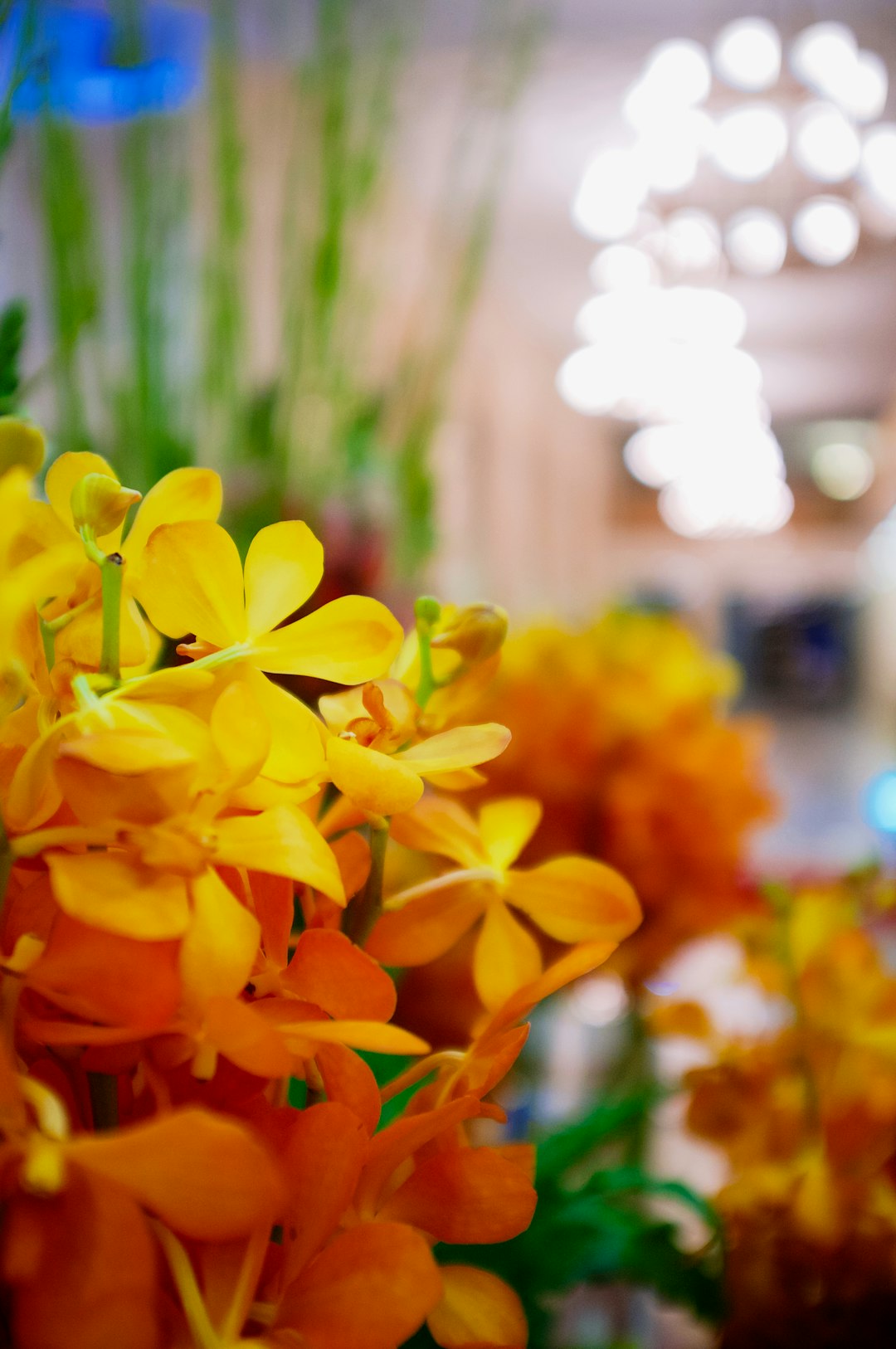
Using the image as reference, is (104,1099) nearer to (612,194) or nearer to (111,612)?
(111,612)

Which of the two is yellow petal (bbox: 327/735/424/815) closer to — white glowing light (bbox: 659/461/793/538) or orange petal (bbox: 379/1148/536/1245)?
orange petal (bbox: 379/1148/536/1245)

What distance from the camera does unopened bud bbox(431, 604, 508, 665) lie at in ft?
0.65

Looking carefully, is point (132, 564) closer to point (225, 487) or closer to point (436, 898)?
point (436, 898)

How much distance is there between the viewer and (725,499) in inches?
188

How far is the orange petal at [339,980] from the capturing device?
171mm

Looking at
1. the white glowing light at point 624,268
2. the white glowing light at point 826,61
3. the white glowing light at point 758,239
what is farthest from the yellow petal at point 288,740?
the white glowing light at point 624,268

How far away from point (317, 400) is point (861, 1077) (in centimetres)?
42

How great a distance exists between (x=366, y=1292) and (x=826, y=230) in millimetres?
2221

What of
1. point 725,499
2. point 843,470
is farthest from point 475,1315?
point 843,470

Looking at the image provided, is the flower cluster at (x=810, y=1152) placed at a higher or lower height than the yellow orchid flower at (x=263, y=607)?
lower

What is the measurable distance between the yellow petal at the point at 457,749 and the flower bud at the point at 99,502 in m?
0.06

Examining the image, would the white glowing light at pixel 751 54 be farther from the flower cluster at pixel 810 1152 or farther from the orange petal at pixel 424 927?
the orange petal at pixel 424 927

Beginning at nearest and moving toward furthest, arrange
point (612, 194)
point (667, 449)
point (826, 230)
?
1. point (826, 230)
2. point (612, 194)
3. point (667, 449)

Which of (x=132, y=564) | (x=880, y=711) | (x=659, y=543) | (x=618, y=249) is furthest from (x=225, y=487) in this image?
(x=880, y=711)
